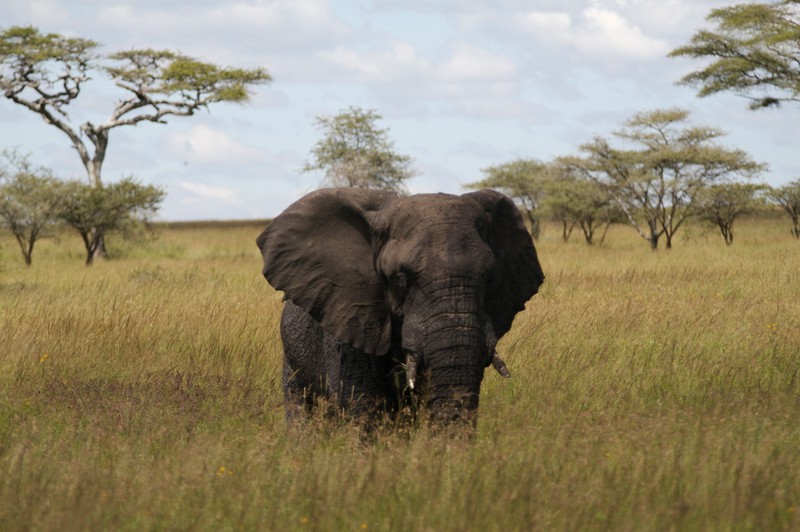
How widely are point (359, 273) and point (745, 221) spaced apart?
203ft

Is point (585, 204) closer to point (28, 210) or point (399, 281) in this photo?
point (28, 210)

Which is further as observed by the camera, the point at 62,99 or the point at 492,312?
the point at 62,99

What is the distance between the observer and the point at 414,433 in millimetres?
5613

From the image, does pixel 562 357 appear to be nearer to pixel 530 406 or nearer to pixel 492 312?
pixel 530 406

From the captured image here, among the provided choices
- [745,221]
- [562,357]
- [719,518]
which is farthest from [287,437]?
[745,221]

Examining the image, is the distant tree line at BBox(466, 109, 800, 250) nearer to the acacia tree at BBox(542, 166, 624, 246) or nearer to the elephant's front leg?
the acacia tree at BBox(542, 166, 624, 246)

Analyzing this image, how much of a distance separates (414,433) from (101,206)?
2879cm

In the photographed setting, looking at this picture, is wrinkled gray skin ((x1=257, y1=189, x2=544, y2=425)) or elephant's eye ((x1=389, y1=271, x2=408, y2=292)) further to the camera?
elephant's eye ((x1=389, y1=271, x2=408, y2=292))

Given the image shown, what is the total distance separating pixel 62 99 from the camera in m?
38.2

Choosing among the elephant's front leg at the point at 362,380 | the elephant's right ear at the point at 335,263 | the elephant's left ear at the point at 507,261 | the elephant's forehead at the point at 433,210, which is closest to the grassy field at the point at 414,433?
the elephant's front leg at the point at 362,380

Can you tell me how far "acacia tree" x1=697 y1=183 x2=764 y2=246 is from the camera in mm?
38938

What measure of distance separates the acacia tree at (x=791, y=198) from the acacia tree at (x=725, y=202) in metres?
1.53

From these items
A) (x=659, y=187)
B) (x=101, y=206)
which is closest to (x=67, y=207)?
(x=101, y=206)

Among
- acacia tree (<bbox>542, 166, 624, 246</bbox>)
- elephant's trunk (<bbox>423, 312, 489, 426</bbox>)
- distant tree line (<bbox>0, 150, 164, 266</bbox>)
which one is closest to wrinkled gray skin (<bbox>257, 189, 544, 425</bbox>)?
elephant's trunk (<bbox>423, 312, 489, 426</bbox>)
